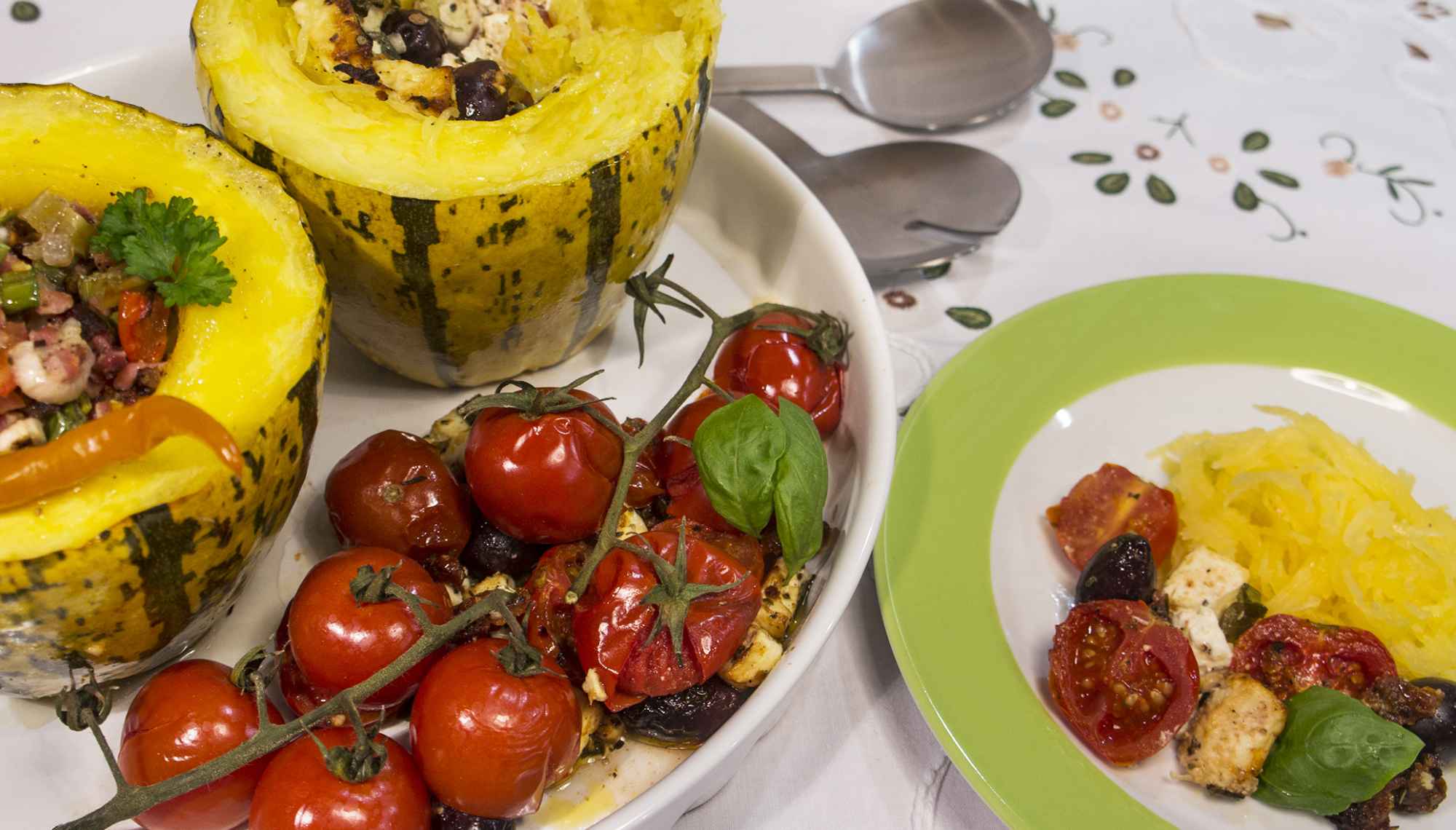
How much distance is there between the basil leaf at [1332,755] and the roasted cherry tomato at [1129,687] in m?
0.09

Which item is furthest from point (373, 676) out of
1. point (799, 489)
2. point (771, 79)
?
point (771, 79)

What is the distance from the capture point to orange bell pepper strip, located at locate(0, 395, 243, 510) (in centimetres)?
75

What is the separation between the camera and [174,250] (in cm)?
86

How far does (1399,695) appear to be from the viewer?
3.55ft

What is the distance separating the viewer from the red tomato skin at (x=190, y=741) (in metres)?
0.87

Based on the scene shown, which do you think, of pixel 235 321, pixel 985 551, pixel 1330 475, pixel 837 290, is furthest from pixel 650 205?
pixel 1330 475

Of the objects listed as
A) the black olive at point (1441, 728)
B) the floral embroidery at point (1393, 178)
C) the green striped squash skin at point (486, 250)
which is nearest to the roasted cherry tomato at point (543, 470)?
the green striped squash skin at point (486, 250)

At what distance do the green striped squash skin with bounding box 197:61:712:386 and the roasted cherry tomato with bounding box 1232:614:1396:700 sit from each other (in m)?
0.74

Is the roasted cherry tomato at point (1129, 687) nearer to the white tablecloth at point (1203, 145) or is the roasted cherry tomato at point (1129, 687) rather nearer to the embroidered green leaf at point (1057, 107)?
the white tablecloth at point (1203, 145)

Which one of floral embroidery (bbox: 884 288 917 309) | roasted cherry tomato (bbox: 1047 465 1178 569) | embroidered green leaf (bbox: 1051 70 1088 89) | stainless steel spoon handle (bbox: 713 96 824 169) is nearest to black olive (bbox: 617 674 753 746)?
roasted cherry tomato (bbox: 1047 465 1178 569)

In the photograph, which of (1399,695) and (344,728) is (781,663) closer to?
(344,728)

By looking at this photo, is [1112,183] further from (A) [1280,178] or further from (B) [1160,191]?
(A) [1280,178]

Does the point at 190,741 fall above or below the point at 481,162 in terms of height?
below

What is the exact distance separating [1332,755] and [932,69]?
122 centimetres
